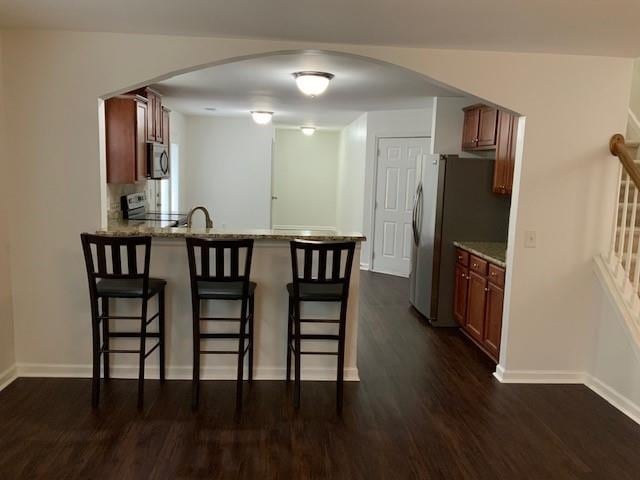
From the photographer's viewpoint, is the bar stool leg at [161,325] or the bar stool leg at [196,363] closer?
the bar stool leg at [196,363]

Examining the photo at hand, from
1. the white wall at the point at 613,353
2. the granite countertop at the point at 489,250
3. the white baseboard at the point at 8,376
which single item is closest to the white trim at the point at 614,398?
the white wall at the point at 613,353

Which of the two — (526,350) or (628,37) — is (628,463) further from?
(628,37)

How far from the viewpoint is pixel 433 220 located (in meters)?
4.87

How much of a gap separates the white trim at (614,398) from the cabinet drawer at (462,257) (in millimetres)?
1387

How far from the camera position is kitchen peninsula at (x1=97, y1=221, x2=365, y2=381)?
11.1 ft

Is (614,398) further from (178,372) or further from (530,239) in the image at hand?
(178,372)

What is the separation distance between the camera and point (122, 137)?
175 inches

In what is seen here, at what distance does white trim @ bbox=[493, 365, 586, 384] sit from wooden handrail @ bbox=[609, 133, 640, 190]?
4.77 ft

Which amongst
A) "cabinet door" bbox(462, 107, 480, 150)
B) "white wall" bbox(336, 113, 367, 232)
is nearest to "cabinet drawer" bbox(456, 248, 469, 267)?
"cabinet door" bbox(462, 107, 480, 150)

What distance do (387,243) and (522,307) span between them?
3.88 m

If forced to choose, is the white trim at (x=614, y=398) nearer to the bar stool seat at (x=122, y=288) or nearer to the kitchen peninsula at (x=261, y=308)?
the kitchen peninsula at (x=261, y=308)

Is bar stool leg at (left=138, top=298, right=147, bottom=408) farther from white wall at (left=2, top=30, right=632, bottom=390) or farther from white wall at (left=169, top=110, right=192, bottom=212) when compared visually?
white wall at (left=169, top=110, right=192, bottom=212)

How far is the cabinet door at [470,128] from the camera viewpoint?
530 cm

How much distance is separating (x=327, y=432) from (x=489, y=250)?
2.33 m
